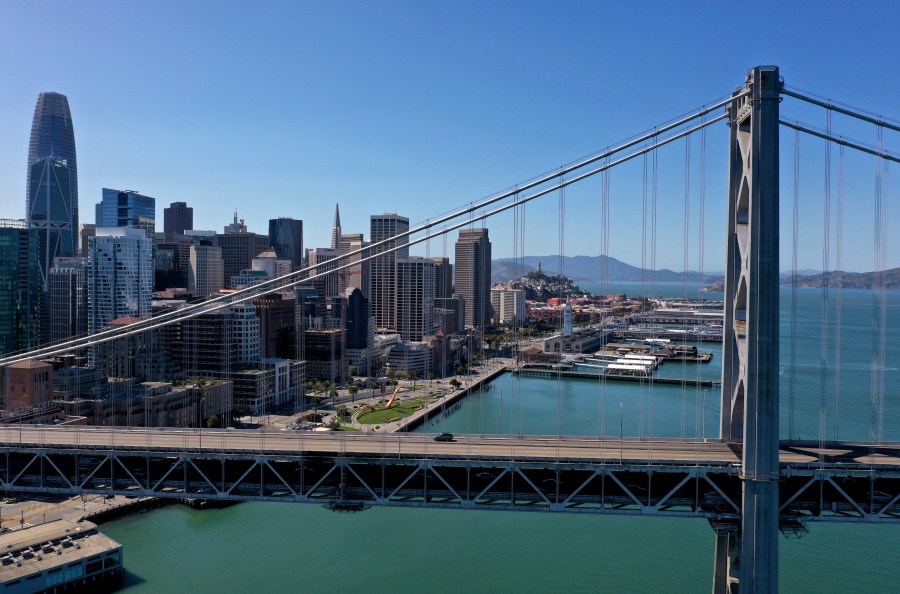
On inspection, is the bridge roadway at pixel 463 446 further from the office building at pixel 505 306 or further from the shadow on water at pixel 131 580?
the office building at pixel 505 306

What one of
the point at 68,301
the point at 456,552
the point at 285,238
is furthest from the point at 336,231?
the point at 456,552

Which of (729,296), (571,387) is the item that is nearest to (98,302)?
(571,387)

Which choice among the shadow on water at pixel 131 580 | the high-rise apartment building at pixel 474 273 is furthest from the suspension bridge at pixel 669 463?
the high-rise apartment building at pixel 474 273

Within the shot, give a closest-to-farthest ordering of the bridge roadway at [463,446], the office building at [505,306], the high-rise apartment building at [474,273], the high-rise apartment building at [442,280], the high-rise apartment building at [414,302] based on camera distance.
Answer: the bridge roadway at [463,446], the high-rise apartment building at [414,302], the high-rise apartment building at [442,280], the high-rise apartment building at [474,273], the office building at [505,306]

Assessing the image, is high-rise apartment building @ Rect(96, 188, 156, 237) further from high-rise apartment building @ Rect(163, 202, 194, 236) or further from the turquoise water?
the turquoise water

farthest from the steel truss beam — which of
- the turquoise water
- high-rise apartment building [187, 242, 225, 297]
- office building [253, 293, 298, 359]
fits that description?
high-rise apartment building [187, 242, 225, 297]
